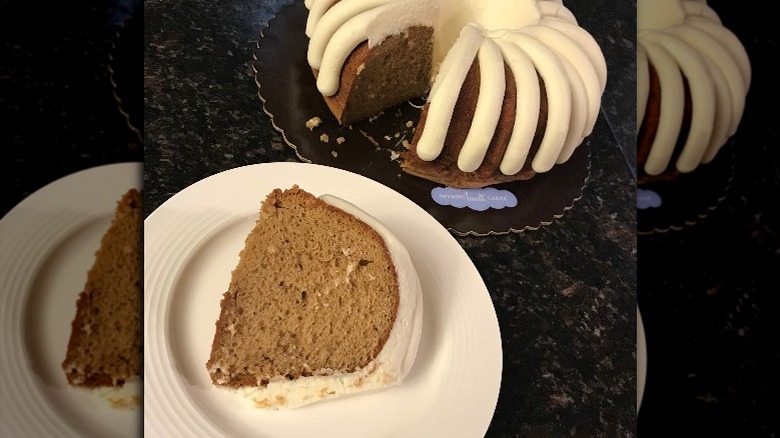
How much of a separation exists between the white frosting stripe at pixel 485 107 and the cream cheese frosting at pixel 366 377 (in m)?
0.25

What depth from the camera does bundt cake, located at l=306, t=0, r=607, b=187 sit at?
99cm

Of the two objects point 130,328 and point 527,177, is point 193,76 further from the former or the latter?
point 527,177

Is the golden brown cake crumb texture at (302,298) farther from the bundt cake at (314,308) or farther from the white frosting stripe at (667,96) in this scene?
the white frosting stripe at (667,96)

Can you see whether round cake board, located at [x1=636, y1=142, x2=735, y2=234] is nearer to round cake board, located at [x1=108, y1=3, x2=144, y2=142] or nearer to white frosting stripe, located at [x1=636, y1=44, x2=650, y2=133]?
white frosting stripe, located at [x1=636, y1=44, x2=650, y2=133]

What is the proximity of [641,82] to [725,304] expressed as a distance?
360 mm

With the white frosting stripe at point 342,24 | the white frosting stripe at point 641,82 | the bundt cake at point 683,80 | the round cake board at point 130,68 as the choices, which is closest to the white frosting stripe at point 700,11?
the bundt cake at point 683,80

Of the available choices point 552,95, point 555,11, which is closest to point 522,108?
point 552,95

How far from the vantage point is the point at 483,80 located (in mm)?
993

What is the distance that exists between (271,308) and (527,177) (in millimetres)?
450

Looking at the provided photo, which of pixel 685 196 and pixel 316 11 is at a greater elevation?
pixel 316 11

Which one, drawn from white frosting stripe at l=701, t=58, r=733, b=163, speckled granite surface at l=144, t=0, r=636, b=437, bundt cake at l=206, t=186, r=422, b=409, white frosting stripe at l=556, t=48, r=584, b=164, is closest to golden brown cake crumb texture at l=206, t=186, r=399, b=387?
bundt cake at l=206, t=186, r=422, b=409

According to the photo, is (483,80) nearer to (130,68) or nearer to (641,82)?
(641,82)

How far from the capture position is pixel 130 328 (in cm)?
82

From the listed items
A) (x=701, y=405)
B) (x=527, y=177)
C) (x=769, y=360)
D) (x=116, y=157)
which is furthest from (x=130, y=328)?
(x=769, y=360)
